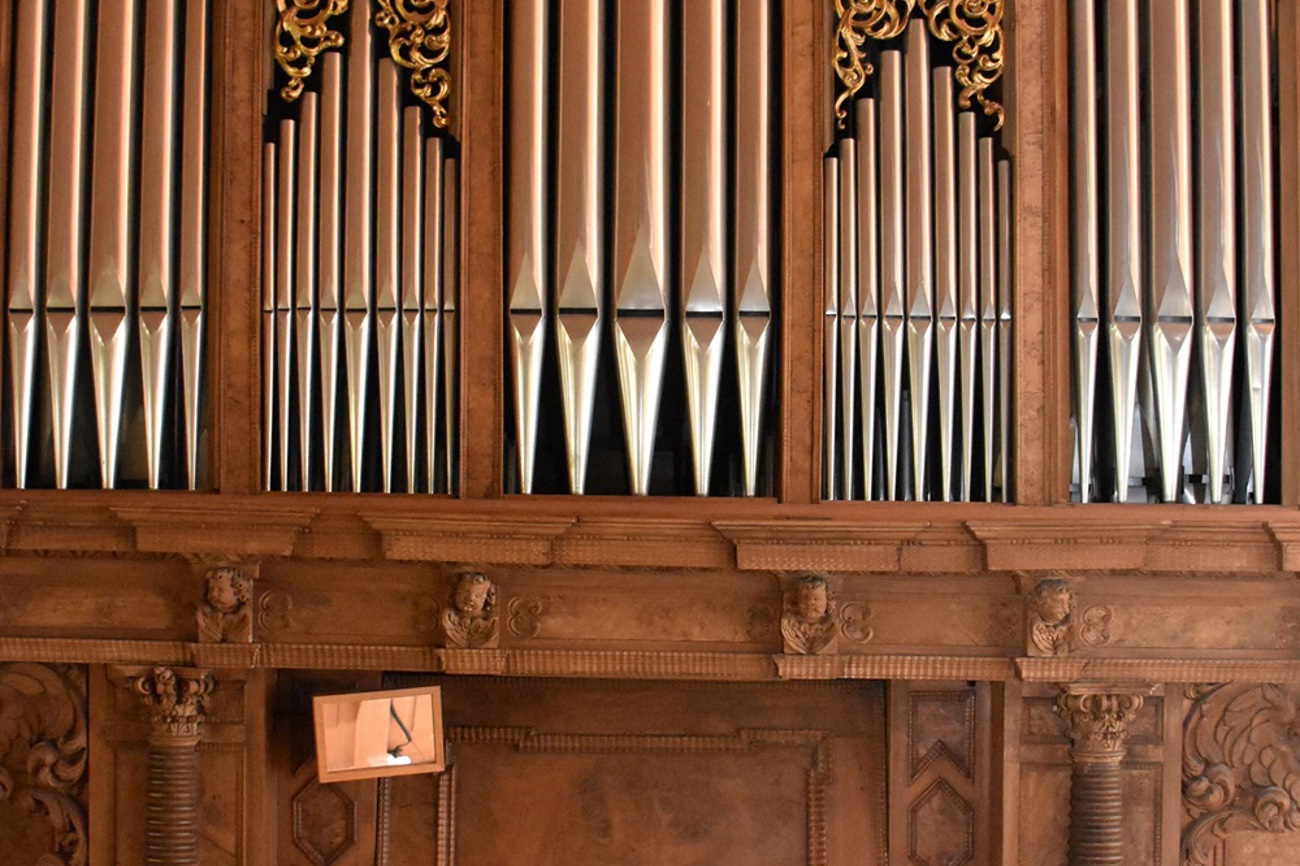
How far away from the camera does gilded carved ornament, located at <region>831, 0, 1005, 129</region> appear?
22.3 feet

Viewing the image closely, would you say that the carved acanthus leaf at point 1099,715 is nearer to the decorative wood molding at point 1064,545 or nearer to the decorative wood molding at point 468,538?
the decorative wood molding at point 1064,545

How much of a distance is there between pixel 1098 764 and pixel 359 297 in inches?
132

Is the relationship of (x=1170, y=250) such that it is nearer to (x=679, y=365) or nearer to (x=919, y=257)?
(x=919, y=257)

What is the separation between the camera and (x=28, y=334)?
6.68 m

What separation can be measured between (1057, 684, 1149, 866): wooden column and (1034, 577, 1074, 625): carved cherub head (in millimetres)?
287

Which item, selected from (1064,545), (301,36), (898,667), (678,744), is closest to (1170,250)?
(1064,545)

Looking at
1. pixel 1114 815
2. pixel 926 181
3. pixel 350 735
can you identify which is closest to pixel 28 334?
pixel 350 735

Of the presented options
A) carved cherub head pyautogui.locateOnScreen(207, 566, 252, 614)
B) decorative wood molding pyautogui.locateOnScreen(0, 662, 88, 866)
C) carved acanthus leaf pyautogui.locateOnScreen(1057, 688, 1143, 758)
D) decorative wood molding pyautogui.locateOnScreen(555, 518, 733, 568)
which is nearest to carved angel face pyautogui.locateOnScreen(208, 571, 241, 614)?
carved cherub head pyautogui.locateOnScreen(207, 566, 252, 614)

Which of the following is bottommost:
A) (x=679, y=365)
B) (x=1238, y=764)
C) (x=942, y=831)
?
(x=942, y=831)

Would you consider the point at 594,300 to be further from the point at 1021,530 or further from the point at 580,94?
the point at 1021,530

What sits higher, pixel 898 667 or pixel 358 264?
pixel 358 264

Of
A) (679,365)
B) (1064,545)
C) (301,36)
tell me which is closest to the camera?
(1064,545)

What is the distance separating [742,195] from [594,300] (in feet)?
2.30

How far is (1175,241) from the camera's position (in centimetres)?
659
